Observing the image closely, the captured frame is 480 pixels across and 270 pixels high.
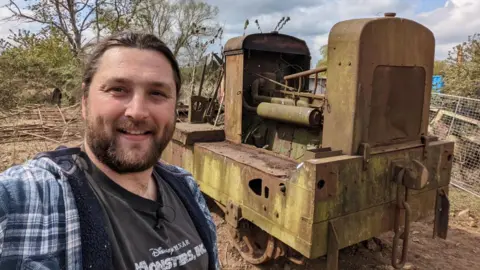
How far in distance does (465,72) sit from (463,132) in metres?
3.99

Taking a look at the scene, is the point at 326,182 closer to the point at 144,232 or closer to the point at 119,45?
the point at 144,232

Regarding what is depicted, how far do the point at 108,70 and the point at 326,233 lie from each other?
2336 millimetres

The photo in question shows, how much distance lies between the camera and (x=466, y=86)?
10273 millimetres

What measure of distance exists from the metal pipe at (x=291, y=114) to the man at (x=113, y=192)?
2.52m

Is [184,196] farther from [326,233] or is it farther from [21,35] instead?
[21,35]

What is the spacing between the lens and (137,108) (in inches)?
56.4

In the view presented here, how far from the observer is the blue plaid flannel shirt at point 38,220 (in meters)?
1.06

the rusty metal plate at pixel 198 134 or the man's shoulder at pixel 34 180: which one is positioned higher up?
the man's shoulder at pixel 34 180

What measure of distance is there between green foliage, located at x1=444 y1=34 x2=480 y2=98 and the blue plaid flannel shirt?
36.2 ft

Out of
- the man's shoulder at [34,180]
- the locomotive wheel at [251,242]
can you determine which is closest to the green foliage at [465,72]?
the locomotive wheel at [251,242]

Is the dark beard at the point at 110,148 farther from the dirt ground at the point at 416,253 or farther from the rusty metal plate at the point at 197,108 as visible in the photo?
the rusty metal plate at the point at 197,108

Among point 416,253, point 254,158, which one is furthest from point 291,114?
point 416,253

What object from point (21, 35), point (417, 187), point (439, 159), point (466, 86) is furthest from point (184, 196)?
point (21, 35)

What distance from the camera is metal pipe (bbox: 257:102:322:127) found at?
Result: 4.07 meters
